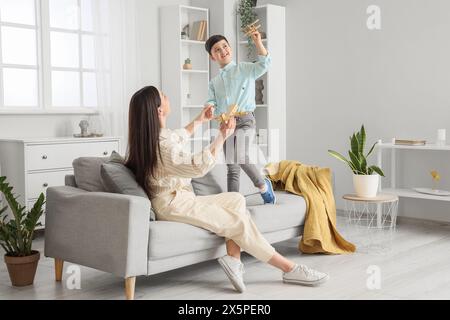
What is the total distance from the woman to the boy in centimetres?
70

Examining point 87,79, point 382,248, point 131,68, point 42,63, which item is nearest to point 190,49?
point 131,68

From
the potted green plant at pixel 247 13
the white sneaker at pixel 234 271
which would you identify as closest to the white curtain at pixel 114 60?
the potted green plant at pixel 247 13

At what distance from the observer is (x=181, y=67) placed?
596cm

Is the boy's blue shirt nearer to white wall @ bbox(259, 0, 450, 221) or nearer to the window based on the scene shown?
white wall @ bbox(259, 0, 450, 221)

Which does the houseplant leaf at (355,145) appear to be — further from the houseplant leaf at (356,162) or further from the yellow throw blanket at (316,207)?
the yellow throw blanket at (316,207)

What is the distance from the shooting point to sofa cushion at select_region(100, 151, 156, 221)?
3.18 meters

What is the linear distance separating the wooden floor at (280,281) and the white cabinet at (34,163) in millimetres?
738

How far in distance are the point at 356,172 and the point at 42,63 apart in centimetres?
283

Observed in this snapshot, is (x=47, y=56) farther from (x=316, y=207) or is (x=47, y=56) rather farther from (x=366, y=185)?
(x=366, y=185)

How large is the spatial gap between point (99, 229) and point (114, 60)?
111 inches

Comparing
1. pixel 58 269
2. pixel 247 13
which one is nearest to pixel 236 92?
pixel 58 269

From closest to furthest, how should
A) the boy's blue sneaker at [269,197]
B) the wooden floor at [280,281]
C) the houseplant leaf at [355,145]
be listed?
the wooden floor at [280,281] < the boy's blue sneaker at [269,197] < the houseplant leaf at [355,145]

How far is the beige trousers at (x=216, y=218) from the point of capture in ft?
10.8

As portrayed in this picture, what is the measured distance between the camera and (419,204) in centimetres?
532
